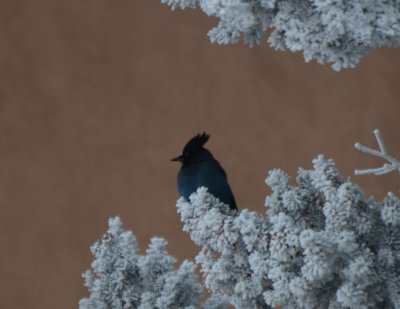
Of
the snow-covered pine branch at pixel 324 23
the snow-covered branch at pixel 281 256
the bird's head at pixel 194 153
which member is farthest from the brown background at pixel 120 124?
the snow-covered pine branch at pixel 324 23

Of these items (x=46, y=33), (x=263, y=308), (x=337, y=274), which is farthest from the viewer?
(x=46, y=33)

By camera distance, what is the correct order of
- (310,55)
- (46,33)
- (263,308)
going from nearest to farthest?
(310,55)
(263,308)
(46,33)

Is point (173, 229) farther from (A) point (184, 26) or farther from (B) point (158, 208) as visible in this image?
(A) point (184, 26)

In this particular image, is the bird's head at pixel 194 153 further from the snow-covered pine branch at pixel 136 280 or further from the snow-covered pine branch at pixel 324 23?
the snow-covered pine branch at pixel 324 23

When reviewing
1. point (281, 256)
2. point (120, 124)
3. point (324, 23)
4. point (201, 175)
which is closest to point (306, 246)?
point (281, 256)

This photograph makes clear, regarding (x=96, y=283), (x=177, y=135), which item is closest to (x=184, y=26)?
(x=177, y=135)

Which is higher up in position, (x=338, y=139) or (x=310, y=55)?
(x=338, y=139)
